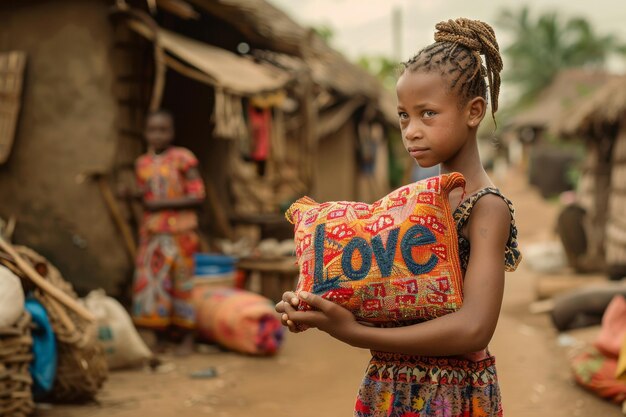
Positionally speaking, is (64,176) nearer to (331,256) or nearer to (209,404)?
(209,404)

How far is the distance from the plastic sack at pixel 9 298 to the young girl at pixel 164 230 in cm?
188

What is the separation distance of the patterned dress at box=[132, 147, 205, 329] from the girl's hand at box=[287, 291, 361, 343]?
404cm

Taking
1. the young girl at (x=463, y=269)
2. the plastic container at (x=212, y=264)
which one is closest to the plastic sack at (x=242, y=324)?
the plastic container at (x=212, y=264)

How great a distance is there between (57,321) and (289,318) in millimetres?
2688

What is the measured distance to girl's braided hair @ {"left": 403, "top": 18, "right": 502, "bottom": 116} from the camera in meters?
1.56

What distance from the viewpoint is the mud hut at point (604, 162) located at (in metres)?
9.66

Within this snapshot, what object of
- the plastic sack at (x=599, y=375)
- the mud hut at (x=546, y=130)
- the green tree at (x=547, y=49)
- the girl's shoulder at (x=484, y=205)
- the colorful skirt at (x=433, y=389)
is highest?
the green tree at (x=547, y=49)

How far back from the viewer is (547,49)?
35344 mm

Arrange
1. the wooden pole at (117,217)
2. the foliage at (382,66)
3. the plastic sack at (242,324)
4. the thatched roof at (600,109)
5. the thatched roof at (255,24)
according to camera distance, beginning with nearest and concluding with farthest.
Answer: the plastic sack at (242,324) → the wooden pole at (117,217) → the thatched roof at (255,24) → the thatched roof at (600,109) → the foliage at (382,66)

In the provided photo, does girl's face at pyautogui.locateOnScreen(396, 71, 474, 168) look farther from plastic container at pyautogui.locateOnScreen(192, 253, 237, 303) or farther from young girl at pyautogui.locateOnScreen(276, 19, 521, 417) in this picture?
plastic container at pyautogui.locateOnScreen(192, 253, 237, 303)

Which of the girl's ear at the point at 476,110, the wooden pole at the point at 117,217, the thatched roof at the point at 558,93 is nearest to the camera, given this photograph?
the girl's ear at the point at 476,110

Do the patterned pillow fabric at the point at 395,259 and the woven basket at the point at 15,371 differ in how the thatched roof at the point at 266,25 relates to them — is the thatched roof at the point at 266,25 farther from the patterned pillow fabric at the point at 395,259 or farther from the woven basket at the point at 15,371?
the patterned pillow fabric at the point at 395,259

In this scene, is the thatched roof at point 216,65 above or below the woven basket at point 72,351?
above

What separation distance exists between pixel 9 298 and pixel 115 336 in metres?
1.43
